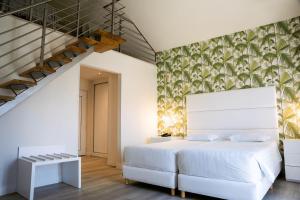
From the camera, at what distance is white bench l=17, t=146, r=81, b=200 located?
2947 millimetres

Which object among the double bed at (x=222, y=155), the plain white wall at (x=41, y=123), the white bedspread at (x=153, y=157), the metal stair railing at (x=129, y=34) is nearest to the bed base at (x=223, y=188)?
the double bed at (x=222, y=155)

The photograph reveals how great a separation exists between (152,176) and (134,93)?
2.53 meters

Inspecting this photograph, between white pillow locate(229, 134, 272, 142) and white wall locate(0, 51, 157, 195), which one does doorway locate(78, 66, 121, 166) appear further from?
white pillow locate(229, 134, 272, 142)

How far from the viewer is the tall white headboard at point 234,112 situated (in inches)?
173

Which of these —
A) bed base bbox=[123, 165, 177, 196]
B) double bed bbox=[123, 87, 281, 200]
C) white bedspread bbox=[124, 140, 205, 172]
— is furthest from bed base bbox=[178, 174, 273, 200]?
white bedspread bbox=[124, 140, 205, 172]

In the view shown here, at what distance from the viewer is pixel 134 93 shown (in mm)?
5449

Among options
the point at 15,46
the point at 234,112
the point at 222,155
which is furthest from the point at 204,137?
the point at 15,46

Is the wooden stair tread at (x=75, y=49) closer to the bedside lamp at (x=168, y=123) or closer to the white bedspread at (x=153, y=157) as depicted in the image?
the white bedspread at (x=153, y=157)

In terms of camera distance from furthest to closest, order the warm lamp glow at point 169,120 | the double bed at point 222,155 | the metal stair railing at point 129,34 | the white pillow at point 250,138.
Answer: the warm lamp glow at point 169,120, the metal stair railing at point 129,34, the white pillow at point 250,138, the double bed at point 222,155

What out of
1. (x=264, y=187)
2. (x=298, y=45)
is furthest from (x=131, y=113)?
(x=298, y=45)

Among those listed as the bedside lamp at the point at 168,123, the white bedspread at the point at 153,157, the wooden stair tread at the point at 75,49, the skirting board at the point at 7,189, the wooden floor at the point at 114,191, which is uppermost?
the wooden stair tread at the point at 75,49

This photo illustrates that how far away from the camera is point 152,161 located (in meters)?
3.36

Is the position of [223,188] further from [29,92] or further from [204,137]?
[29,92]

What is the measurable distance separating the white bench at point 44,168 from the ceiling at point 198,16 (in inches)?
139
